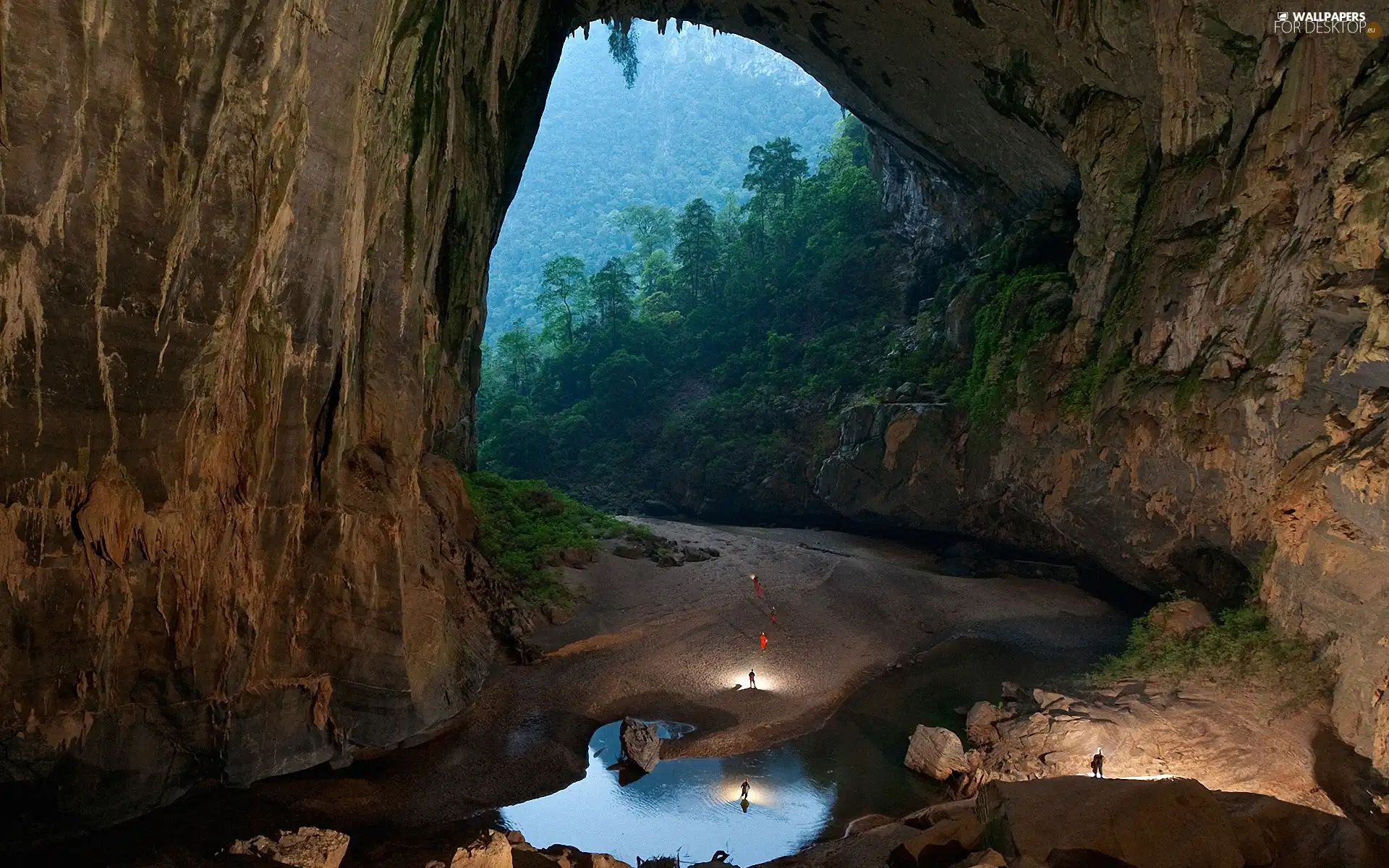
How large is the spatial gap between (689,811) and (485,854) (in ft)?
16.3

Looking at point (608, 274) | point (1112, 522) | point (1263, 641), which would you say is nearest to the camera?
point (1263, 641)

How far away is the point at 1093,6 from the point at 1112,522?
37.0 feet

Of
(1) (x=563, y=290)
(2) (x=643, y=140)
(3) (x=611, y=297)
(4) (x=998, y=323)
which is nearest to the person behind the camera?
(4) (x=998, y=323)

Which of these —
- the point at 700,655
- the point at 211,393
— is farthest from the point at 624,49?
the point at 211,393

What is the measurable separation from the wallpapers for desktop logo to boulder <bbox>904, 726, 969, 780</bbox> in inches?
519

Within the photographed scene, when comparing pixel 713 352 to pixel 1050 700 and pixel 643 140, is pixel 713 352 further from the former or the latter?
pixel 643 140

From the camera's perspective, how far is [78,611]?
9242mm

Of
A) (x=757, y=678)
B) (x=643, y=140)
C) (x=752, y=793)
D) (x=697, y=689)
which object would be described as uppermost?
(x=643, y=140)

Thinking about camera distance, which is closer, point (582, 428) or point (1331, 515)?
point (1331, 515)

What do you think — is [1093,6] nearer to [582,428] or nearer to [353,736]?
[353,736]

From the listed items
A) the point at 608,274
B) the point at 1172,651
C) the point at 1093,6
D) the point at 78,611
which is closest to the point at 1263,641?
the point at 1172,651

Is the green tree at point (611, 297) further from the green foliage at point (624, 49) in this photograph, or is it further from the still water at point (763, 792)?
the still water at point (763, 792)

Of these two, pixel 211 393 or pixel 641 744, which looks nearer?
pixel 211 393

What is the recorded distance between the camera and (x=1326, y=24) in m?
13.2
